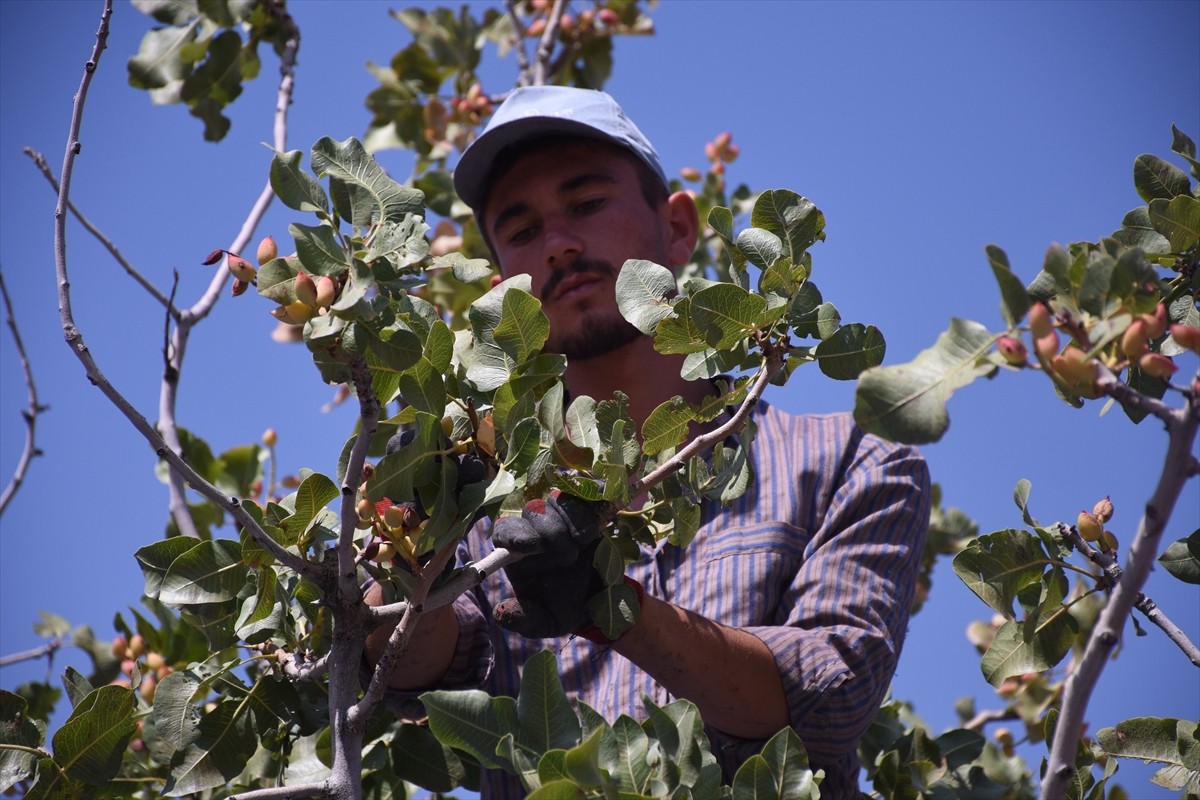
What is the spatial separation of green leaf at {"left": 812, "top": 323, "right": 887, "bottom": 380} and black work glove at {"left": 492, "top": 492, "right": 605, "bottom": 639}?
357 millimetres

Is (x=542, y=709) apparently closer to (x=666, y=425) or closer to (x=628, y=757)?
(x=628, y=757)

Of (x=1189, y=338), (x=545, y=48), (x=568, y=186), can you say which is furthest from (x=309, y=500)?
(x=545, y=48)

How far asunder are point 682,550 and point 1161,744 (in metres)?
0.88

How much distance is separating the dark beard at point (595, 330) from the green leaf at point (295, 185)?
118 centimetres

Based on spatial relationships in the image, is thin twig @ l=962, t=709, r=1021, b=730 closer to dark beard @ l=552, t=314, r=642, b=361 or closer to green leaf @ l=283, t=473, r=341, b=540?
dark beard @ l=552, t=314, r=642, b=361

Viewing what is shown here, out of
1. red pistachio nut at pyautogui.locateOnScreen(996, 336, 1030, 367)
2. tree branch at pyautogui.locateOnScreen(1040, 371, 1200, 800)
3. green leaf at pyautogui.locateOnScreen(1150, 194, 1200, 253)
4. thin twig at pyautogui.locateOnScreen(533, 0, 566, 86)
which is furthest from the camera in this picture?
thin twig at pyautogui.locateOnScreen(533, 0, 566, 86)

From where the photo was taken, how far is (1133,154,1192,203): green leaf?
170 centimetres

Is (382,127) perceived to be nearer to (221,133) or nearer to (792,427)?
(221,133)

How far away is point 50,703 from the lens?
309 centimetres

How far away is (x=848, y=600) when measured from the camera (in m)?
2.10

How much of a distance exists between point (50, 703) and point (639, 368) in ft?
5.68

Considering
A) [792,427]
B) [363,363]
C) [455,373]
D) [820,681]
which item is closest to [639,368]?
[792,427]

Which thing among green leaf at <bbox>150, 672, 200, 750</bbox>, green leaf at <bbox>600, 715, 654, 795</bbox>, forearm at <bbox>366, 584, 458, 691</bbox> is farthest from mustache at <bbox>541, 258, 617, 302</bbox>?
green leaf at <bbox>600, 715, 654, 795</bbox>

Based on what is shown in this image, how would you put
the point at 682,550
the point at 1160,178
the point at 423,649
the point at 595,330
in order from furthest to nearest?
the point at 595,330 → the point at 682,550 → the point at 423,649 → the point at 1160,178
